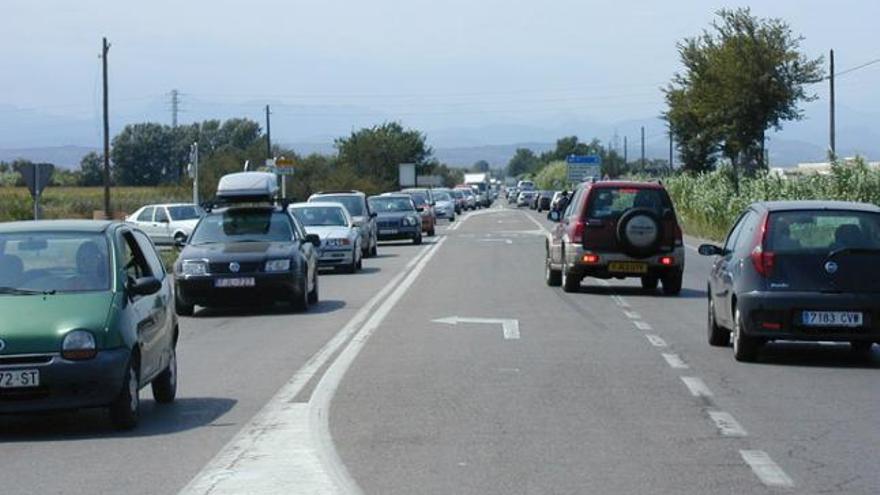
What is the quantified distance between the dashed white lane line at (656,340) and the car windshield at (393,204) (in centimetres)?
2924

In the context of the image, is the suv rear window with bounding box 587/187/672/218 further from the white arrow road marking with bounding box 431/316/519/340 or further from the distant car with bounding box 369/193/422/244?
the distant car with bounding box 369/193/422/244

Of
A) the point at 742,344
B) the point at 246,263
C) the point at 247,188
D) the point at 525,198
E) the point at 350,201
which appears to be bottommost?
the point at 525,198

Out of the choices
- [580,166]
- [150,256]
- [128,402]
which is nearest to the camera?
[128,402]

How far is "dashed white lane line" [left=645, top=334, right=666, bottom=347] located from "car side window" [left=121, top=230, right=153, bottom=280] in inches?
264

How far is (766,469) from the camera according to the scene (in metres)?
9.73

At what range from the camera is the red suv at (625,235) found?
82.7ft

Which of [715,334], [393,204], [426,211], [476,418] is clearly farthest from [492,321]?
[426,211]

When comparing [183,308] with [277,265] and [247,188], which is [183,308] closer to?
[277,265]

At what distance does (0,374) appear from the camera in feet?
36.0


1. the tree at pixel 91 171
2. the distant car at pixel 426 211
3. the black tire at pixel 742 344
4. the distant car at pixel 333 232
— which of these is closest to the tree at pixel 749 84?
the distant car at pixel 426 211

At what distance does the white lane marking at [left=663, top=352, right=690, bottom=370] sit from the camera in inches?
607

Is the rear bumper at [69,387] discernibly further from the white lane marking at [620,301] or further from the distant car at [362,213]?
the distant car at [362,213]

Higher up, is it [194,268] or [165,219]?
[194,268]

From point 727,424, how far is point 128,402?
443 centimetres
